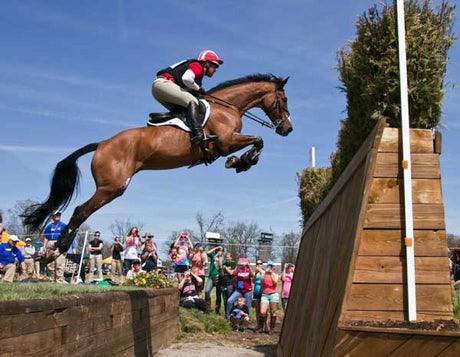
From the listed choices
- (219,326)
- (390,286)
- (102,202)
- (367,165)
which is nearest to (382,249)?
(390,286)

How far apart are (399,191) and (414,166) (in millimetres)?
243

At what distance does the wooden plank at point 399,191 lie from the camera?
3836 mm

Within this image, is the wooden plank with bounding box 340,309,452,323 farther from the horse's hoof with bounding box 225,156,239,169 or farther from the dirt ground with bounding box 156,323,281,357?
the dirt ground with bounding box 156,323,281,357

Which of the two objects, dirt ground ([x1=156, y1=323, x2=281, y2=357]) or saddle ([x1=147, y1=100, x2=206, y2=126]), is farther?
dirt ground ([x1=156, y1=323, x2=281, y2=357])

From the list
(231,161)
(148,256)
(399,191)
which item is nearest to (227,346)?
(231,161)

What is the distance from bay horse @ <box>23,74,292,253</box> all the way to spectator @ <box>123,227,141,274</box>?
7.91 m

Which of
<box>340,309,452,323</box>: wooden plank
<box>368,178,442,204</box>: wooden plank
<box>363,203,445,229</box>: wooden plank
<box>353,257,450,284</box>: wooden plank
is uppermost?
<box>368,178,442,204</box>: wooden plank

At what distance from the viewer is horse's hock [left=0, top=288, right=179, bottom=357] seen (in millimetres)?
3691

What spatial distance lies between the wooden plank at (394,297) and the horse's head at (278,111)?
3.28m

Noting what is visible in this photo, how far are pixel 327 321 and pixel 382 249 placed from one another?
2.05 ft

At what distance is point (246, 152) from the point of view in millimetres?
5973

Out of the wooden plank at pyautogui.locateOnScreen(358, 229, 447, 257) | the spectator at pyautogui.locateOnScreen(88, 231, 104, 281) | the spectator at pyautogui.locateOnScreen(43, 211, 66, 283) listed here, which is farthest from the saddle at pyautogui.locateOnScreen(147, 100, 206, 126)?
the spectator at pyautogui.locateOnScreen(88, 231, 104, 281)

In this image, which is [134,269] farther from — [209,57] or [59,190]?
[209,57]

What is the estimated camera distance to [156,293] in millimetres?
9039
